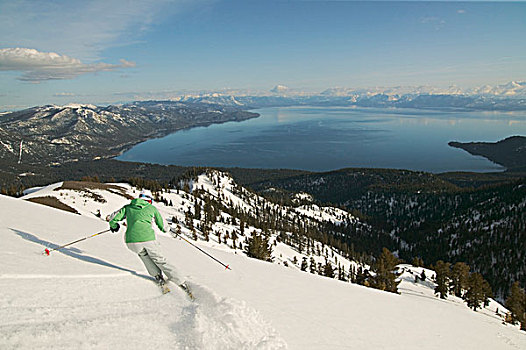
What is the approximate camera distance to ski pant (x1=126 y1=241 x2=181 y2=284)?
324 inches

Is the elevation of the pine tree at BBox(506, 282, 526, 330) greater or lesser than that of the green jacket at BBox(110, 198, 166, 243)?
lesser

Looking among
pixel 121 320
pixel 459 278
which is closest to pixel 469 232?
pixel 459 278

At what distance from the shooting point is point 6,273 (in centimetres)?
718

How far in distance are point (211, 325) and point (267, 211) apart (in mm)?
145164

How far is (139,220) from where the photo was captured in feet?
28.3

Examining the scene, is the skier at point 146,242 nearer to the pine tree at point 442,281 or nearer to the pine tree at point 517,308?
the pine tree at point 517,308

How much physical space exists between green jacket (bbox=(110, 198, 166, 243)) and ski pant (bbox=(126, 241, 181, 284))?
159 mm

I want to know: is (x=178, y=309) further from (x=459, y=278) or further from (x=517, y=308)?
(x=459, y=278)

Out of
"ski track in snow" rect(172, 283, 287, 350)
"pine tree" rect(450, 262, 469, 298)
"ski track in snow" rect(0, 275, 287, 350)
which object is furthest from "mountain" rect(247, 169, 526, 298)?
"ski track in snow" rect(0, 275, 287, 350)

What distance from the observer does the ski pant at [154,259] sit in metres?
8.23

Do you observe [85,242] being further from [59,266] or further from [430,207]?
[430,207]

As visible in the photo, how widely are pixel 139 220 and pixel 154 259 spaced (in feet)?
4.22

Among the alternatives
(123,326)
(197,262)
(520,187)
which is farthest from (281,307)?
(520,187)

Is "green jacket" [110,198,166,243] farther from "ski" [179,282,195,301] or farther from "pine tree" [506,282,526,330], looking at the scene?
"pine tree" [506,282,526,330]
